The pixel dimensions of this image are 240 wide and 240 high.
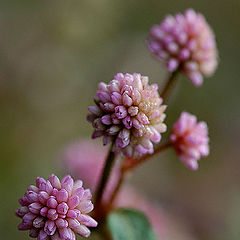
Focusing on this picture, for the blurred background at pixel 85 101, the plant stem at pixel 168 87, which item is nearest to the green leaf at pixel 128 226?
the plant stem at pixel 168 87

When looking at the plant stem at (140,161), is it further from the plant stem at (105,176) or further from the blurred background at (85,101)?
the blurred background at (85,101)

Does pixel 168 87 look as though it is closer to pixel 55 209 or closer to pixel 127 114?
pixel 127 114

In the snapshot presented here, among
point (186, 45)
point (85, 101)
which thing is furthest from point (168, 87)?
point (85, 101)

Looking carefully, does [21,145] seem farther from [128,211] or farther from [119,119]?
[119,119]

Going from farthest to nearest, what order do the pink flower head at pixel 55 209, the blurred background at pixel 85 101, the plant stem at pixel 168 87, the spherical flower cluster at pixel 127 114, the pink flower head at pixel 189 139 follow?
1. the blurred background at pixel 85 101
2. the plant stem at pixel 168 87
3. the pink flower head at pixel 189 139
4. the spherical flower cluster at pixel 127 114
5. the pink flower head at pixel 55 209

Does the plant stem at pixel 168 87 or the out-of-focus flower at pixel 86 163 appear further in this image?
the out-of-focus flower at pixel 86 163

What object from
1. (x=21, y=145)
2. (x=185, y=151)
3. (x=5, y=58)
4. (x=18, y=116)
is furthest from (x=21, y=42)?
(x=185, y=151)
